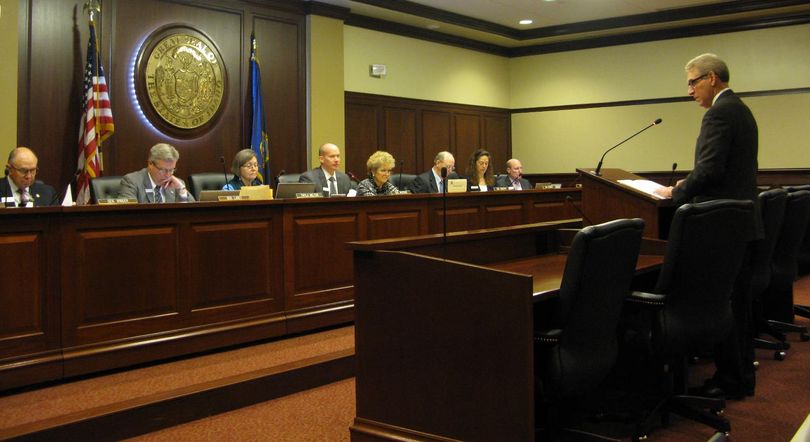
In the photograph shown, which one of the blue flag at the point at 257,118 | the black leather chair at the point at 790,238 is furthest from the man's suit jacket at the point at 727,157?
the blue flag at the point at 257,118

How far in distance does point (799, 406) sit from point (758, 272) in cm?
69

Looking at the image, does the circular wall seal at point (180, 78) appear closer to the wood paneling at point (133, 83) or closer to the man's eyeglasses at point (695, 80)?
the wood paneling at point (133, 83)

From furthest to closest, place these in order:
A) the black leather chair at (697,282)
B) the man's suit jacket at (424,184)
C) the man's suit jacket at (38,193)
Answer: the man's suit jacket at (424,184), the man's suit jacket at (38,193), the black leather chair at (697,282)

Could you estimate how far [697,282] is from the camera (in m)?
2.70

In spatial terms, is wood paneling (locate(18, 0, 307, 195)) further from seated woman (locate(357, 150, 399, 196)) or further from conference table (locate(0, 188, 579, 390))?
conference table (locate(0, 188, 579, 390))

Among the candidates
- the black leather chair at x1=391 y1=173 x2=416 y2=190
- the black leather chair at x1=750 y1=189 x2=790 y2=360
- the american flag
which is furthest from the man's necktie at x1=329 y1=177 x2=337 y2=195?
the black leather chair at x1=750 y1=189 x2=790 y2=360

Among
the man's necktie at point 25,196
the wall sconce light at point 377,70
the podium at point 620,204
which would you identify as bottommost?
the podium at point 620,204

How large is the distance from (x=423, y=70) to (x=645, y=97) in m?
2.90

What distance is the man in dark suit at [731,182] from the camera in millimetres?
3234

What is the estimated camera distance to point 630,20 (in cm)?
898

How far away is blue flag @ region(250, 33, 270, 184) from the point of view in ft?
23.4

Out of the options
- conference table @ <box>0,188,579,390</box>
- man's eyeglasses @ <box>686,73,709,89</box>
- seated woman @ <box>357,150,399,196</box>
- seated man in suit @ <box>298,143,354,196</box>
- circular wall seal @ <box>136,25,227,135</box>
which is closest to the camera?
conference table @ <box>0,188,579,390</box>

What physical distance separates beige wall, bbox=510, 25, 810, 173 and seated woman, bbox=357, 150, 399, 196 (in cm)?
477

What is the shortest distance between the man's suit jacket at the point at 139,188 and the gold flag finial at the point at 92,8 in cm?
181
